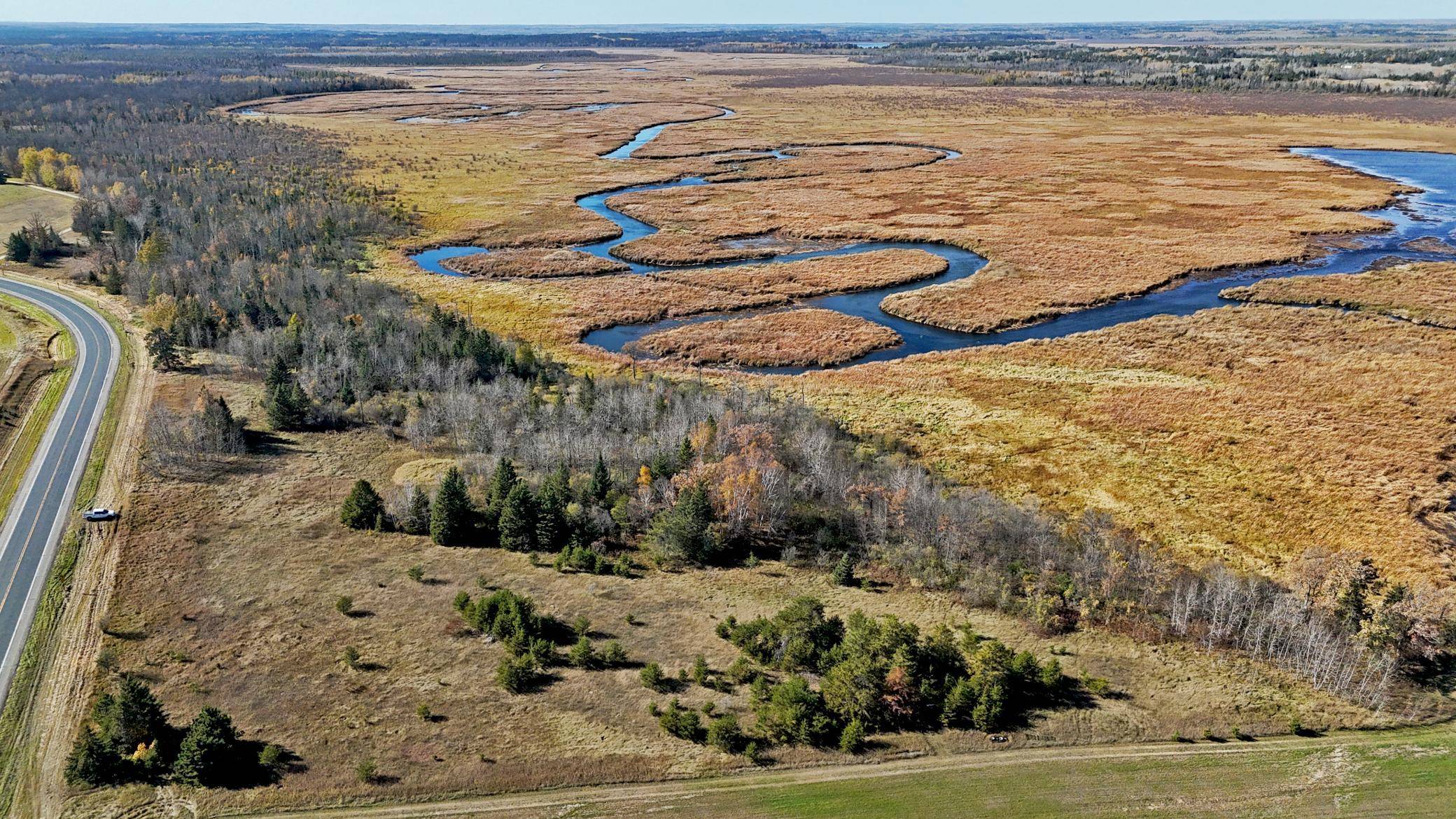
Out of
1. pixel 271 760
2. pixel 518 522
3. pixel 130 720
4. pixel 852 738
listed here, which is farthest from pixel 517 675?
pixel 852 738

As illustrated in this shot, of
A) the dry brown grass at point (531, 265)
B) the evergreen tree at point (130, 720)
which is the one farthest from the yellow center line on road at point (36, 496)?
the dry brown grass at point (531, 265)

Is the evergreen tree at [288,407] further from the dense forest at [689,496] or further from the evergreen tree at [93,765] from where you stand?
the evergreen tree at [93,765]

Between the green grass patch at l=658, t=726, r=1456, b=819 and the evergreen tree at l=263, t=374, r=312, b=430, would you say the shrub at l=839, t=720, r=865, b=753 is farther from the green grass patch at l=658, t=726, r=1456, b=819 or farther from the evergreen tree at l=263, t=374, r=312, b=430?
the evergreen tree at l=263, t=374, r=312, b=430

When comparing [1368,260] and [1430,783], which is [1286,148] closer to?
[1368,260]

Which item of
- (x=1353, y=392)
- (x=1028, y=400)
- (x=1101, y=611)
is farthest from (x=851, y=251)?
(x=1101, y=611)

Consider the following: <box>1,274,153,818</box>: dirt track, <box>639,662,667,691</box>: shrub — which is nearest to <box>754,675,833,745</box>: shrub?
<box>639,662,667,691</box>: shrub

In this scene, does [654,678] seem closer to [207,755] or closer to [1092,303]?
[207,755]
